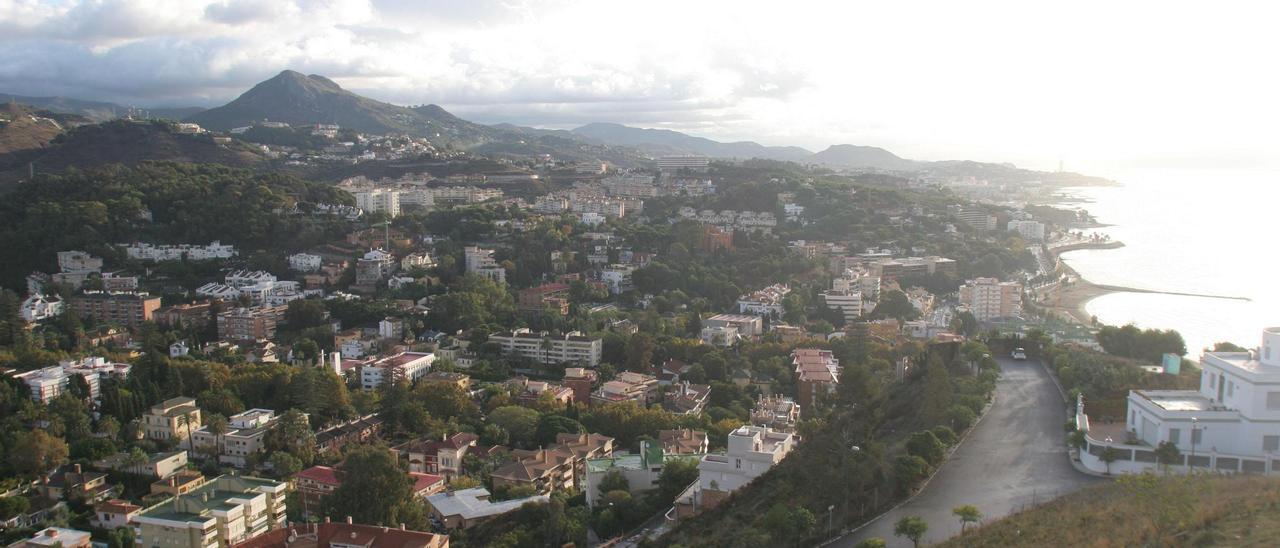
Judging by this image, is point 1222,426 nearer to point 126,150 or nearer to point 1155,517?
point 1155,517

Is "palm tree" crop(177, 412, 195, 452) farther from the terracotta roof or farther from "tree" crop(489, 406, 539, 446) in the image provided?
"tree" crop(489, 406, 539, 446)

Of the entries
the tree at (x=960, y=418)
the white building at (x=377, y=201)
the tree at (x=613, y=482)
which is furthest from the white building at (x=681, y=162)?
the tree at (x=960, y=418)

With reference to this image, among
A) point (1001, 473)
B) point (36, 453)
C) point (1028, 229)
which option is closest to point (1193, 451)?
point (1001, 473)

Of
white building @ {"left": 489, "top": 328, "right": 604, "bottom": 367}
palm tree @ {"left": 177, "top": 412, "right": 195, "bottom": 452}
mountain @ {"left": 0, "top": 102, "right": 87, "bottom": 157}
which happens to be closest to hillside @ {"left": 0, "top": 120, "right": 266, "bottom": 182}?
mountain @ {"left": 0, "top": 102, "right": 87, "bottom": 157}

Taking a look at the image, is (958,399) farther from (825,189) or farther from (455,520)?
(825,189)

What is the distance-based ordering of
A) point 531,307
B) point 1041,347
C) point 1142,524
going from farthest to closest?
point 531,307
point 1041,347
point 1142,524

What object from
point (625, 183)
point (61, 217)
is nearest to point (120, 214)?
point (61, 217)
